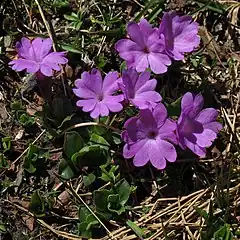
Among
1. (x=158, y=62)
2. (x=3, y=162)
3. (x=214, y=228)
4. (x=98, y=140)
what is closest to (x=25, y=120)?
(x=3, y=162)

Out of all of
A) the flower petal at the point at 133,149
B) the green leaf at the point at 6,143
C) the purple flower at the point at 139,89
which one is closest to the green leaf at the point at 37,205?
the green leaf at the point at 6,143

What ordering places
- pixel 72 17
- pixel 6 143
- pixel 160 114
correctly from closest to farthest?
1. pixel 160 114
2. pixel 6 143
3. pixel 72 17

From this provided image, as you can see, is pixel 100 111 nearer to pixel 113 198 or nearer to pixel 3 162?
pixel 113 198

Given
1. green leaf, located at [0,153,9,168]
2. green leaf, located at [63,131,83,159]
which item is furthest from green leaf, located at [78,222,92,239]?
green leaf, located at [0,153,9,168]

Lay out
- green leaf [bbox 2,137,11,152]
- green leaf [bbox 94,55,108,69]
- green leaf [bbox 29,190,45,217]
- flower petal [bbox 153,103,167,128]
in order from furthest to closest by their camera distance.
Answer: green leaf [bbox 94,55,108,69]
green leaf [bbox 2,137,11,152]
green leaf [bbox 29,190,45,217]
flower petal [bbox 153,103,167,128]

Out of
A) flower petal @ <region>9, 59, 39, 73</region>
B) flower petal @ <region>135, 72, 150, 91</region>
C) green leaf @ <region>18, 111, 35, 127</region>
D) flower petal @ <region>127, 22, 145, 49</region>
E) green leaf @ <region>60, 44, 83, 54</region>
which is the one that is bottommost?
green leaf @ <region>18, 111, 35, 127</region>

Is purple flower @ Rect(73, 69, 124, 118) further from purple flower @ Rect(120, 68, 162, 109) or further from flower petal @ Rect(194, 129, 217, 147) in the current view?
flower petal @ Rect(194, 129, 217, 147)
